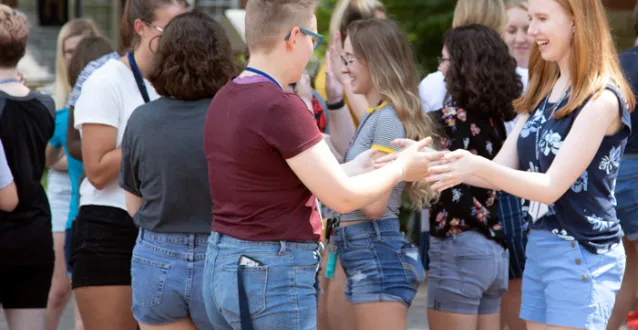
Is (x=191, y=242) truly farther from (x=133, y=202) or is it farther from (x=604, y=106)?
(x=604, y=106)

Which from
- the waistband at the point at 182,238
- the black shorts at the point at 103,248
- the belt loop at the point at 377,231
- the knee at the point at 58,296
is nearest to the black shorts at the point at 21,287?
the black shorts at the point at 103,248

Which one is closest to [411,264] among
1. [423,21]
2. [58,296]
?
[58,296]

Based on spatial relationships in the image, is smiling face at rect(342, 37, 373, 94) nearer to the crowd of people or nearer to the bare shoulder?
the crowd of people

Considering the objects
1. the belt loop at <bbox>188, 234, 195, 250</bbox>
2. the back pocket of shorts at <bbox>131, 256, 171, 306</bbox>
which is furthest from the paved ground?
the belt loop at <bbox>188, 234, 195, 250</bbox>

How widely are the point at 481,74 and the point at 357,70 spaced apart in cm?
66

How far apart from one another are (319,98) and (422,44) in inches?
194

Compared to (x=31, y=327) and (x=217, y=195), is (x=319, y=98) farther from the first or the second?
(x=217, y=195)

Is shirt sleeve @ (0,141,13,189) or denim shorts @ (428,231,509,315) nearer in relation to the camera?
shirt sleeve @ (0,141,13,189)

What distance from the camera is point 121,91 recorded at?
173 inches

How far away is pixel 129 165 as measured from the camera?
4043mm

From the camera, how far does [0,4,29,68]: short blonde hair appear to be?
15.3ft

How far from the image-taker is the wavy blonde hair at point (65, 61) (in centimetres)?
658

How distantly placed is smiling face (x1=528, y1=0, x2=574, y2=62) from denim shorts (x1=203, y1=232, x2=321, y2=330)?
3.94ft

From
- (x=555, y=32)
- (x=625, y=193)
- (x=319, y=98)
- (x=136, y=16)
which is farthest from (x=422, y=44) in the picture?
(x=555, y=32)
